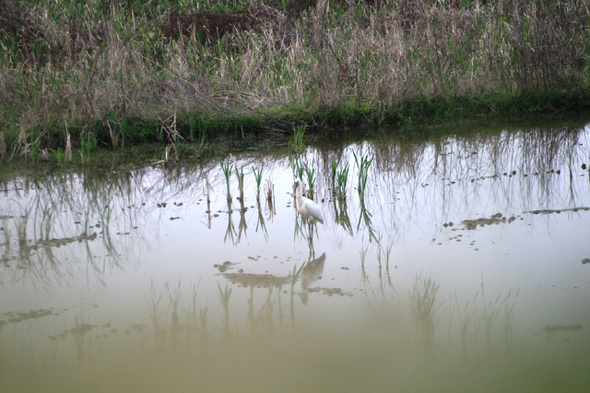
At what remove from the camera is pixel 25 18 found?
32.0 ft

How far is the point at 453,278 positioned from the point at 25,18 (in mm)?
8876

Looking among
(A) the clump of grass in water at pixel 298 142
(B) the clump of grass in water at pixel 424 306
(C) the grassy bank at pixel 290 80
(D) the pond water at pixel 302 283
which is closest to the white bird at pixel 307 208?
(D) the pond water at pixel 302 283

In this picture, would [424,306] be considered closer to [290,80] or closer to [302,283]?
[302,283]

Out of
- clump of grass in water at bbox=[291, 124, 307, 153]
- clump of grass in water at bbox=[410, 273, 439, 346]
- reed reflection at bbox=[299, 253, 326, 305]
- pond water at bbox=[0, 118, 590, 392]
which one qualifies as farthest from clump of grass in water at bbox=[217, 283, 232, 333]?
clump of grass in water at bbox=[291, 124, 307, 153]

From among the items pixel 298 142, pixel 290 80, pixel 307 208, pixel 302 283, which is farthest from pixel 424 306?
pixel 290 80

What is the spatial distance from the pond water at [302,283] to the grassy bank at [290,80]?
158cm

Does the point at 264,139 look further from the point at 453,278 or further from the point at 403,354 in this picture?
the point at 403,354

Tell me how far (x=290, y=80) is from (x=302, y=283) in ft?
16.6

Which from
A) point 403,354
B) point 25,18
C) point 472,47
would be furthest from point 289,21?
point 403,354

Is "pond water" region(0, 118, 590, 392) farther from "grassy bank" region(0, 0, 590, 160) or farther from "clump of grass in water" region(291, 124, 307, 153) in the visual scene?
"grassy bank" region(0, 0, 590, 160)

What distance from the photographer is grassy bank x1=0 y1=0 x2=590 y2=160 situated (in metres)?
7.22

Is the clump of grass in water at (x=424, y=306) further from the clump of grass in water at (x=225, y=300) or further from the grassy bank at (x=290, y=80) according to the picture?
the grassy bank at (x=290, y=80)

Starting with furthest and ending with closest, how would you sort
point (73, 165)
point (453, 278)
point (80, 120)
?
point (80, 120) < point (73, 165) < point (453, 278)

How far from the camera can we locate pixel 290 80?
26.8ft
